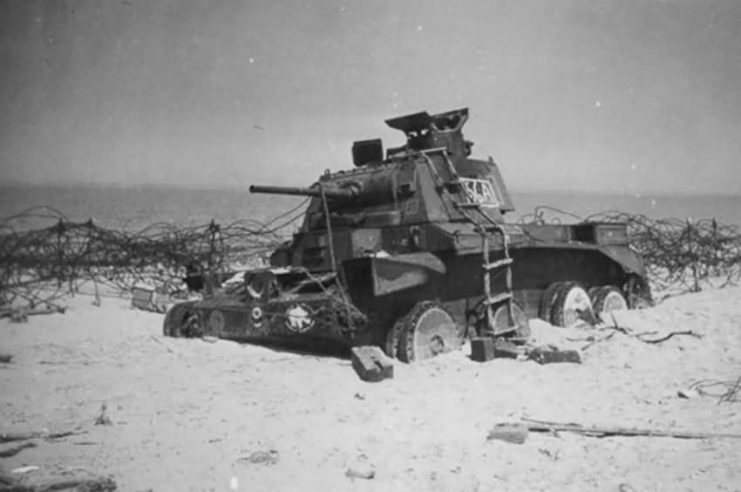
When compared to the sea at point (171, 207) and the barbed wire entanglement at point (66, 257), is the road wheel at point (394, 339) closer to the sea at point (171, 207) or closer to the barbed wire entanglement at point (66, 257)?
the barbed wire entanglement at point (66, 257)

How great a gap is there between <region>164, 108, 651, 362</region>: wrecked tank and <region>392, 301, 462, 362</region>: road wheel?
18 mm

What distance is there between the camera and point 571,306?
9695mm

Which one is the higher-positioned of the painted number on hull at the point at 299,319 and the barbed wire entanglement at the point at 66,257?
the barbed wire entanglement at the point at 66,257

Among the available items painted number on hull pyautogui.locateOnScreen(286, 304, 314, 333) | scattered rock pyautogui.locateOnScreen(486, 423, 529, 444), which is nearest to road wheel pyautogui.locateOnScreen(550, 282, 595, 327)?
painted number on hull pyautogui.locateOnScreen(286, 304, 314, 333)

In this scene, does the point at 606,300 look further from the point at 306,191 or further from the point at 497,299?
the point at 306,191

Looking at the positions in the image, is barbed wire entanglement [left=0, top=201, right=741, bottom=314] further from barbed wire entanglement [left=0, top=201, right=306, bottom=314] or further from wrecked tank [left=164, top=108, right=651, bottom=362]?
wrecked tank [left=164, top=108, right=651, bottom=362]

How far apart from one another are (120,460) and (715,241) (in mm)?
14517

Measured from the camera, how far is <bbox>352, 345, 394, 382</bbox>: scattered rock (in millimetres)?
6238

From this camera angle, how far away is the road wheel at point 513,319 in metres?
8.50

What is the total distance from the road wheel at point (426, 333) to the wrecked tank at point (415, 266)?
0.7 inches

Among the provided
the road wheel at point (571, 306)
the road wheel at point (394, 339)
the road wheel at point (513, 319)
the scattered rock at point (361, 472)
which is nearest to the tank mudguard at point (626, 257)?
the road wheel at point (571, 306)

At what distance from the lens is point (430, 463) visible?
3.95m

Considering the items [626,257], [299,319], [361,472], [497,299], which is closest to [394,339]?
[299,319]

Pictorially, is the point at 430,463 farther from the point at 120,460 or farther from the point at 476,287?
the point at 476,287
